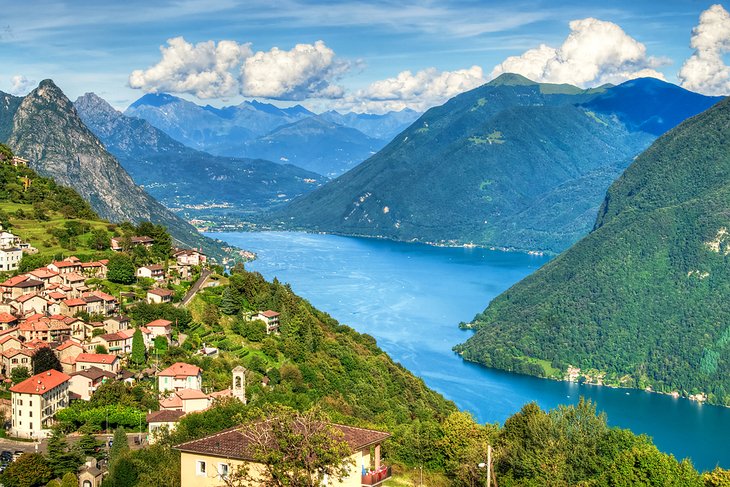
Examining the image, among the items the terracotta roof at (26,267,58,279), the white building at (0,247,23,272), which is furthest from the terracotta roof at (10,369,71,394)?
the white building at (0,247,23,272)

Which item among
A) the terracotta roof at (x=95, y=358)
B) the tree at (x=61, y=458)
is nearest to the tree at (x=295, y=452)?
the tree at (x=61, y=458)

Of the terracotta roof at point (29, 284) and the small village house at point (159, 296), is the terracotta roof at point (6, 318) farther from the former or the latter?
the small village house at point (159, 296)

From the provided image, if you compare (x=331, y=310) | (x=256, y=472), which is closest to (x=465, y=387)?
(x=331, y=310)

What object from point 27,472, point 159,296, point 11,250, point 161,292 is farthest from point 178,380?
point 11,250

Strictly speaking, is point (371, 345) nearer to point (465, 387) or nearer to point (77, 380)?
point (465, 387)

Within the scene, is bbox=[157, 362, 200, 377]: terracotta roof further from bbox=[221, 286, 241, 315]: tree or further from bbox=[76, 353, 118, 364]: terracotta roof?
bbox=[221, 286, 241, 315]: tree
